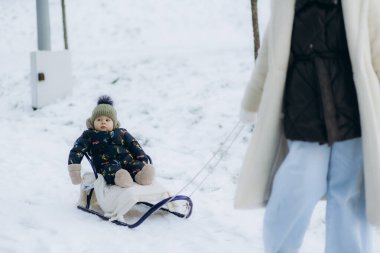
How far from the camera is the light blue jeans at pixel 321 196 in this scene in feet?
8.62

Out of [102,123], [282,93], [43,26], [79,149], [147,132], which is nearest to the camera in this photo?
[282,93]

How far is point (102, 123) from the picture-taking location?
15.8 ft

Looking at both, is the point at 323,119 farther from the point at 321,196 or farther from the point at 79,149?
the point at 79,149

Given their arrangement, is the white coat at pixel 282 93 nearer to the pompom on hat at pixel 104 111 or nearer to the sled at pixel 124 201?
the sled at pixel 124 201

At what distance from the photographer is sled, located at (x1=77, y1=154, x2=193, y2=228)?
438 cm

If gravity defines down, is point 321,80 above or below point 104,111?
above

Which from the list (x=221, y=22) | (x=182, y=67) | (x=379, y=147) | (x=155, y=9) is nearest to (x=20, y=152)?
(x=182, y=67)

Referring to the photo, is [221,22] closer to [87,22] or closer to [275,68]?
[87,22]

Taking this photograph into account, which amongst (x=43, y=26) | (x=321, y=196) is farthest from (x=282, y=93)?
(x=43, y=26)

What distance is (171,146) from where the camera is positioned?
265 inches

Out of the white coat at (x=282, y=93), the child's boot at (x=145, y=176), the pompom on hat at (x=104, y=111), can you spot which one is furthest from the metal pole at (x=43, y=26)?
the white coat at (x=282, y=93)

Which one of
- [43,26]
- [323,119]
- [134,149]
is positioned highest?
[43,26]

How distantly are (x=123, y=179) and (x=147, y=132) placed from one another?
110 inches

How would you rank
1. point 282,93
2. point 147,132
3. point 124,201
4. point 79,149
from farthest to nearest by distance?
point 147,132
point 79,149
point 124,201
point 282,93
